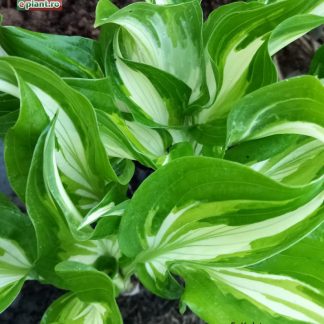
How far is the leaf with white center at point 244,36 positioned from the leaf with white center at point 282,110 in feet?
0.21

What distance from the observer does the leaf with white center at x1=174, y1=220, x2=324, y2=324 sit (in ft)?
1.89

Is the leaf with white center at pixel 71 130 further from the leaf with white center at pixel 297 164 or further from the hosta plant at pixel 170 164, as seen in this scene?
the leaf with white center at pixel 297 164

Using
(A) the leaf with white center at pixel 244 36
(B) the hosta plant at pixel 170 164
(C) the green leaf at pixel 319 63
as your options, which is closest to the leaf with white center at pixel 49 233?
(B) the hosta plant at pixel 170 164

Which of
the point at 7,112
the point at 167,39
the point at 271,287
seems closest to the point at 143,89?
the point at 167,39

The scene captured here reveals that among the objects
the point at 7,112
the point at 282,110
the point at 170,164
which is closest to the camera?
the point at 170,164

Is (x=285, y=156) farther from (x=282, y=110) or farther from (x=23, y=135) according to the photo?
(x=23, y=135)

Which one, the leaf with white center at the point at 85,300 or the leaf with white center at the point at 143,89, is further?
the leaf with white center at the point at 143,89

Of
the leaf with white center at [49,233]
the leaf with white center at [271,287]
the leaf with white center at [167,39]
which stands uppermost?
the leaf with white center at [167,39]

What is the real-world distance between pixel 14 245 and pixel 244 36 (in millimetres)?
379

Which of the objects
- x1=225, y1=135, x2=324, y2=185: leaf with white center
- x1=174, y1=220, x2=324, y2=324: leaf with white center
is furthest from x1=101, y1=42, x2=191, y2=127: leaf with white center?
x1=174, y1=220, x2=324, y2=324: leaf with white center

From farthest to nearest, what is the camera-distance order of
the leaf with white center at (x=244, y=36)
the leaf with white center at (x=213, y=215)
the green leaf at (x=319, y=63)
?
the green leaf at (x=319, y=63) < the leaf with white center at (x=244, y=36) < the leaf with white center at (x=213, y=215)

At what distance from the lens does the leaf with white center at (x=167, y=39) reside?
0.59 metres

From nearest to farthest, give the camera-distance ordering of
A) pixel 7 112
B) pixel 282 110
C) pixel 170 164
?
pixel 170 164, pixel 282 110, pixel 7 112

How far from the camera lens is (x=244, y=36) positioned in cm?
61
